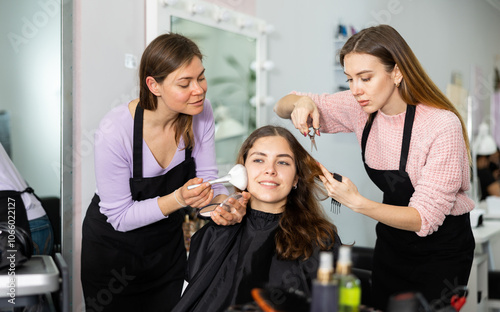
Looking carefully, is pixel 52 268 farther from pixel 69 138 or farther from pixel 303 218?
pixel 69 138

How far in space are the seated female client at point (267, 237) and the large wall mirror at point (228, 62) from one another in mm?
1142

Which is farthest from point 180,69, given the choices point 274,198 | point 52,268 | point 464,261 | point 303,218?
point 464,261

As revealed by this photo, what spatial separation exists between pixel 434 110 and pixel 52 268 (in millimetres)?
1137

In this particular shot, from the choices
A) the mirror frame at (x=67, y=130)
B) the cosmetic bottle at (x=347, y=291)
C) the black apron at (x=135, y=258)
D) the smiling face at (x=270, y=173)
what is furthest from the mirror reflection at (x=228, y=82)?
the cosmetic bottle at (x=347, y=291)

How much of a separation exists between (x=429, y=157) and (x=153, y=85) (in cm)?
91

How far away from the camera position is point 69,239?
7.52 ft

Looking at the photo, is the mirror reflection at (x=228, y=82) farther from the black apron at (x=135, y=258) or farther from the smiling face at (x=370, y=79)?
the smiling face at (x=370, y=79)

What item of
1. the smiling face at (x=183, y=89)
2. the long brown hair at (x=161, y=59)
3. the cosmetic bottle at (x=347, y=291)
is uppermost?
the long brown hair at (x=161, y=59)

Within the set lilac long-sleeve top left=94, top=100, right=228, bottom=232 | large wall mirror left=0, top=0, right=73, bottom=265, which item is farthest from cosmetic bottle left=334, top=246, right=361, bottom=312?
large wall mirror left=0, top=0, right=73, bottom=265

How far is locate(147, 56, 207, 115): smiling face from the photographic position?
1.68m

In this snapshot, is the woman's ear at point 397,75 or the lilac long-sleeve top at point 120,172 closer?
the woman's ear at point 397,75

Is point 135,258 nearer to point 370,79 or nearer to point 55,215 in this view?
point 55,215

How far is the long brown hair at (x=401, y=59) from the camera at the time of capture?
1.48m

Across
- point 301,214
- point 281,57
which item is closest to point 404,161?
point 301,214
